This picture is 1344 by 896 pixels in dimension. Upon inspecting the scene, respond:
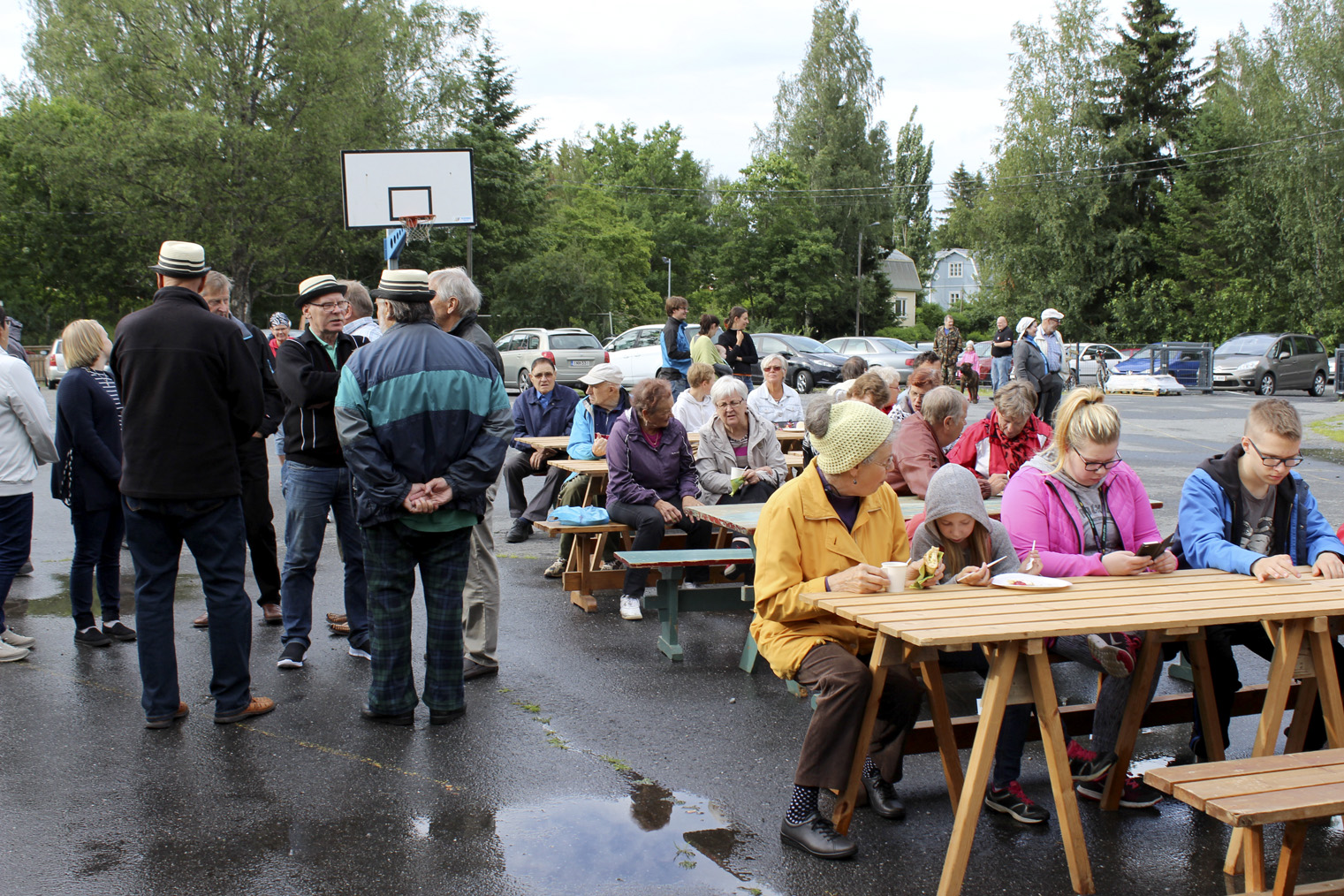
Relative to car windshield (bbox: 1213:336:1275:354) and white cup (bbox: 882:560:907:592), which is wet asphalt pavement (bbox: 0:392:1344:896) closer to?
white cup (bbox: 882:560:907:592)

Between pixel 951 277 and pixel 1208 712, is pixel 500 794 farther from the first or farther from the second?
pixel 951 277

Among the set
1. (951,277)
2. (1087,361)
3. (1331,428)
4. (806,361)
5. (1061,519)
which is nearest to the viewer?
(1061,519)

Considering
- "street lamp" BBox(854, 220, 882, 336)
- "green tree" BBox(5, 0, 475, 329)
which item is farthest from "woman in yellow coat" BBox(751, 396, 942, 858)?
"street lamp" BBox(854, 220, 882, 336)

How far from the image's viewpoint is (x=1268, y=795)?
2.77 metres

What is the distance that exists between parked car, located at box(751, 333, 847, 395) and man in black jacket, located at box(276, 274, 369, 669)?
2356cm

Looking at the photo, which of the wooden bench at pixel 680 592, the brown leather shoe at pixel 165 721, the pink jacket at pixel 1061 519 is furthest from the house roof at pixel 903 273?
the brown leather shoe at pixel 165 721

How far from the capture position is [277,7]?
117ft

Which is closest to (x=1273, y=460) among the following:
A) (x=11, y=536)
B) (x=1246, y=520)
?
(x=1246, y=520)

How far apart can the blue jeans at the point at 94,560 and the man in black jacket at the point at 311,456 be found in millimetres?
1223

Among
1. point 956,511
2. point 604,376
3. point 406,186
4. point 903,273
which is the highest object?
point 903,273

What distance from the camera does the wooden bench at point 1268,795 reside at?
105 inches

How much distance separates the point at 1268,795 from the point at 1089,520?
150 centimetres

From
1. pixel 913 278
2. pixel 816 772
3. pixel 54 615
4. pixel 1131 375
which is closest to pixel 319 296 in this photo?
pixel 54 615

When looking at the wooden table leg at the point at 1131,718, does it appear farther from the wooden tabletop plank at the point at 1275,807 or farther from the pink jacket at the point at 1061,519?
the wooden tabletop plank at the point at 1275,807
